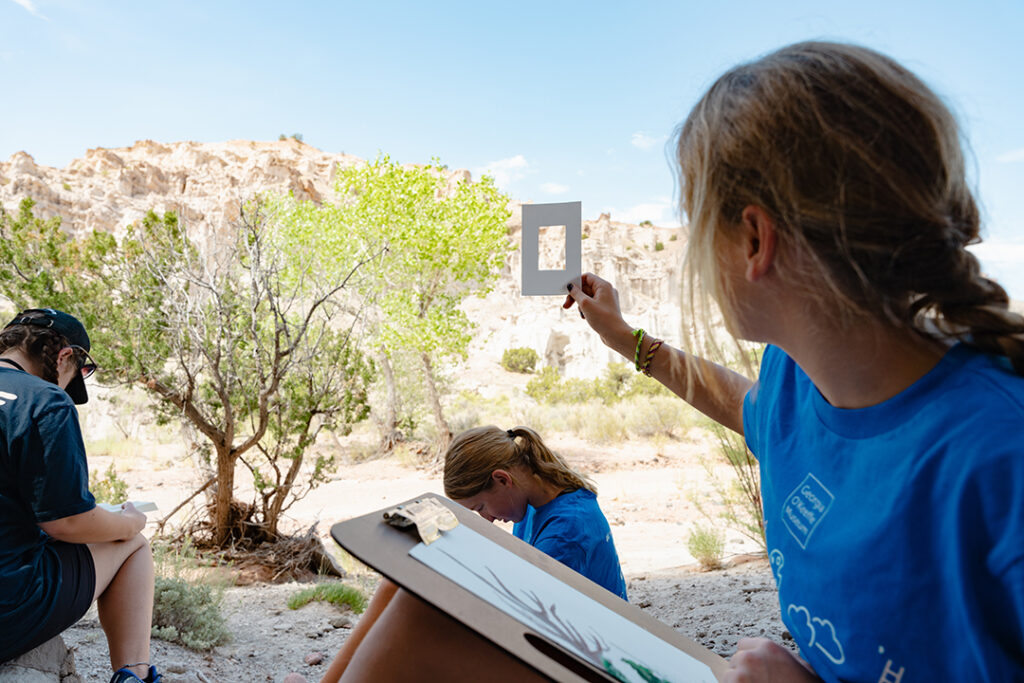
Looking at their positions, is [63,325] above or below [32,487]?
above

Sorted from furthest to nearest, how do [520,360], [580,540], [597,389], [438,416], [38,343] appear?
[520,360] → [597,389] → [438,416] → [38,343] → [580,540]

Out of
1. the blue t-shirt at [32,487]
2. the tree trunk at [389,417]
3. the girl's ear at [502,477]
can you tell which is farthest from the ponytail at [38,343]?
the tree trunk at [389,417]

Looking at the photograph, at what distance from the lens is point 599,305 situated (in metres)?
1.23

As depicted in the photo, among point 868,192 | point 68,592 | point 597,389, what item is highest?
point 868,192

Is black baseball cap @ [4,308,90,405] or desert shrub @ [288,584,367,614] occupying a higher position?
black baseball cap @ [4,308,90,405]

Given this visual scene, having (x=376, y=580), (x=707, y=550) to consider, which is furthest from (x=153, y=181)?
(x=707, y=550)

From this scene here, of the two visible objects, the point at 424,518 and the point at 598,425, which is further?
the point at 598,425

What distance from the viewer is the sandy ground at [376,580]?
248 centimetres

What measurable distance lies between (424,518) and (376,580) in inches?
159

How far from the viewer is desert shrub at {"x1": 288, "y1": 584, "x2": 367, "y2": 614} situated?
11.6ft

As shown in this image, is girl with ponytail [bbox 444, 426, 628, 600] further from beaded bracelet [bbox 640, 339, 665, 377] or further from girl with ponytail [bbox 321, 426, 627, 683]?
beaded bracelet [bbox 640, 339, 665, 377]

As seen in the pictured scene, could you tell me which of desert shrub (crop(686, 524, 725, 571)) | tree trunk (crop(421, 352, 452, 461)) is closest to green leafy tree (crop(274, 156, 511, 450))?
tree trunk (crop(421, 352, 452, 461))

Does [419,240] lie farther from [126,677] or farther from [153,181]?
[153,181]

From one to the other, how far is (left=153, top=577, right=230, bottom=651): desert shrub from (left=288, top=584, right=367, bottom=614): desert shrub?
0.75m
